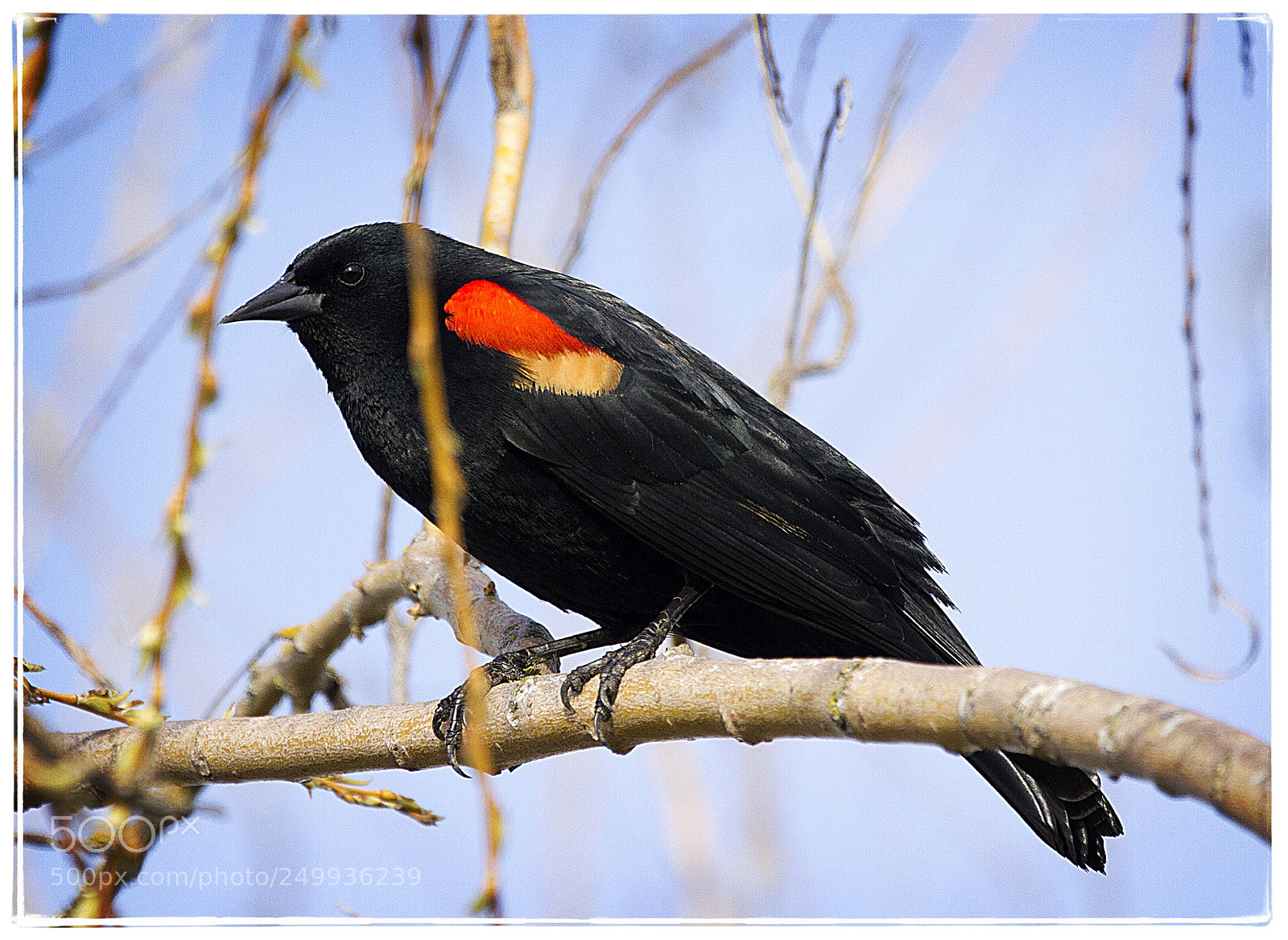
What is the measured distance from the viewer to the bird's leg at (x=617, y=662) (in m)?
1.94

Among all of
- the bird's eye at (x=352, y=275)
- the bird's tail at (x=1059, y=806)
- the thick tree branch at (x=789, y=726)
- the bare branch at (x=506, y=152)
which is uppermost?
the bare branch at (x=506, y=152)

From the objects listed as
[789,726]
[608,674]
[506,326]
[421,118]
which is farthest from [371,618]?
[421,118]

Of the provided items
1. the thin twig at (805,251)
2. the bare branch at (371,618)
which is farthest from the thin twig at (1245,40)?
the bare branch at (371,618)

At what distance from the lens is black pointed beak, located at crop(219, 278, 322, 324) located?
8.46ft

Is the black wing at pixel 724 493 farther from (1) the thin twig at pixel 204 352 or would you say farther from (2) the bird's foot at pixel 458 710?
(1) the thin twig at pixel 204 352

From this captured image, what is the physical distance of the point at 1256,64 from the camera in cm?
236

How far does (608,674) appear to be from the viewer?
6.56ft

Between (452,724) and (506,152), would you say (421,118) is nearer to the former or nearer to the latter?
(452,724)

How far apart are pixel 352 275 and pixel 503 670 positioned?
0.97m

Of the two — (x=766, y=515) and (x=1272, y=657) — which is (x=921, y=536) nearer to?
(x=766, y=515)

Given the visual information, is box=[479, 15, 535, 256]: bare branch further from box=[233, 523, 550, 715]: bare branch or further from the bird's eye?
box=[233, 523, 550, 715]: bare branch

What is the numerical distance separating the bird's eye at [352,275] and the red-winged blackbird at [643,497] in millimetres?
91

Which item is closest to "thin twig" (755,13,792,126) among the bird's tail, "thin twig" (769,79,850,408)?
"thin twig" (769,79,850,408)

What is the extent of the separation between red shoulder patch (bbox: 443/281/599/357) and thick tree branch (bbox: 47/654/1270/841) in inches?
27.4
